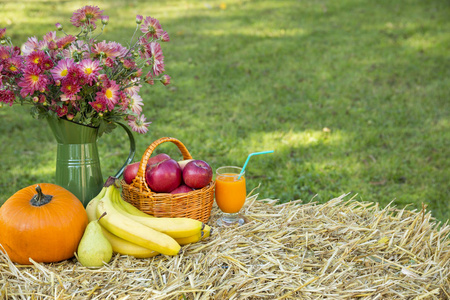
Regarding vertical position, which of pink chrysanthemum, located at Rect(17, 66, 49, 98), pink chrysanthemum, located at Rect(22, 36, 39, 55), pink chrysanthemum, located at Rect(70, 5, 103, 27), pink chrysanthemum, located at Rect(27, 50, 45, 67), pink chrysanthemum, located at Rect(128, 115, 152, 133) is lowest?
pink chrysanthemum, located at Rect(128, 115, 152, 133)

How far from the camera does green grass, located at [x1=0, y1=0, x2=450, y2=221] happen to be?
3.91m

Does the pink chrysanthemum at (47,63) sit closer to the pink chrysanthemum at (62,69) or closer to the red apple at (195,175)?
the pink chrysanthemum at (62,69)

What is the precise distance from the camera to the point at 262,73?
602 centimetres

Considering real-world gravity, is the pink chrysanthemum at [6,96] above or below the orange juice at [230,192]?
above

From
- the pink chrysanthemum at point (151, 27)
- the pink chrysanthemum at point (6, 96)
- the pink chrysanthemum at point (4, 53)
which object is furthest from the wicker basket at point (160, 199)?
the pink chrysanthemum at point (4, 53)

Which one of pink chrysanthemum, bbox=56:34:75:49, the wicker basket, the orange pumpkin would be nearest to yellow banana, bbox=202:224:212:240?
the wicker basket

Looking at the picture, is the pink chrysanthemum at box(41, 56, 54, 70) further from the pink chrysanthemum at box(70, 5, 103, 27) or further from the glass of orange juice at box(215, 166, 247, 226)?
the glass of orange juice at box(215, 166, 247, 226)

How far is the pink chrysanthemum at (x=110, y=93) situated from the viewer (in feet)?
6.04

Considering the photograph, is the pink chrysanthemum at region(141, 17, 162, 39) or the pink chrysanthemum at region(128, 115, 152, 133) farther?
the pink chrysanthemum at region(128, 115, 152, 133)

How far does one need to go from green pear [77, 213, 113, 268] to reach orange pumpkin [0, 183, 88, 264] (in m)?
0.06

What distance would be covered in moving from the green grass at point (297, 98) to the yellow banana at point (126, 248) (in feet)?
4.22

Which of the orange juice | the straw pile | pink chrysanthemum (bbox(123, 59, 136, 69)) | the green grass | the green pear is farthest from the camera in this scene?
the green grass

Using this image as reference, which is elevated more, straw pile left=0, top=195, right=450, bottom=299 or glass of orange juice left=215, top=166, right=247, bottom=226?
glass of orange juice left=215, top=166, right=247, bottom=226

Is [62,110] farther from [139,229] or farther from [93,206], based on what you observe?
[139,229]
